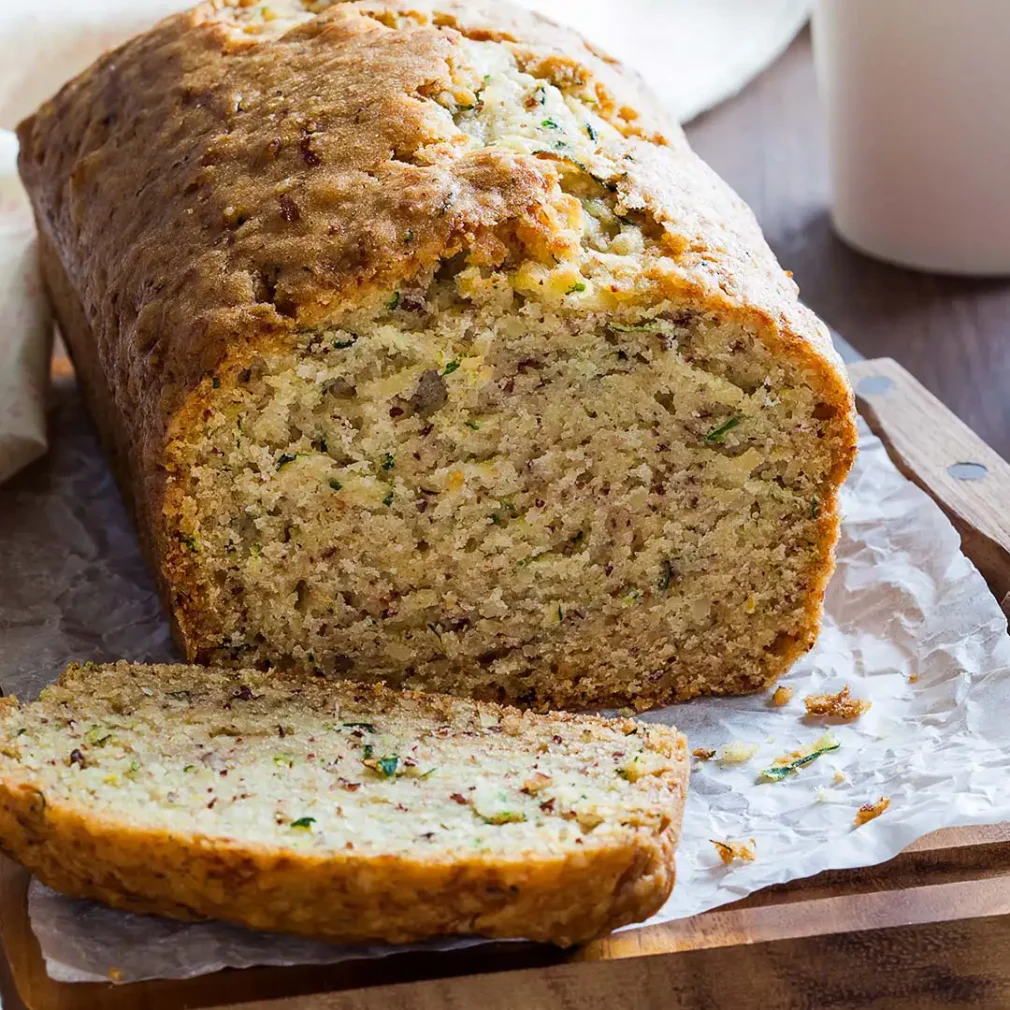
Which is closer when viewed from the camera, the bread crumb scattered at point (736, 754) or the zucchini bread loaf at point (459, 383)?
the zucchini bread loaf at point (459, 383)

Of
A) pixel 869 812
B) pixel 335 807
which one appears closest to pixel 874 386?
pixel 869 812

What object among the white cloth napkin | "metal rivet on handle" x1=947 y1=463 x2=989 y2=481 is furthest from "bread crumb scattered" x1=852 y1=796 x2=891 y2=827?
the white cloth napkin

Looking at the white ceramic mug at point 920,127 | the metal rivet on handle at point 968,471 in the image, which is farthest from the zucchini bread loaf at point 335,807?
the white ceramic mug at point 920,127

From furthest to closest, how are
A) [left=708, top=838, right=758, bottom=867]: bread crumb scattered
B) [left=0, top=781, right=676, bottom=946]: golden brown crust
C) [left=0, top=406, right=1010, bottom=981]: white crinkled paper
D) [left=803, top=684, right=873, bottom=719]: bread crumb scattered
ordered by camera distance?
[left=803, top=684, right=873, bottom=719]: bread crumb scattered → [left=708, top=838, right=758, bottom=867]: bread crumb scattered → [left=0, top=406, right=1010, bottom=981]: white crinkled paper → [left=0, top=781, right=676, bottom=946]: golden brown crust

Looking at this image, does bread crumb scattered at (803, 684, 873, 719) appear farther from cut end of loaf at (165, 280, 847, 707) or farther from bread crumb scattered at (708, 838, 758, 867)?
bread crumb scattered at (708, 838, 758, 867)

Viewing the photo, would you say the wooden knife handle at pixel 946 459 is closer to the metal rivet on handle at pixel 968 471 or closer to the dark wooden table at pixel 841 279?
the metal rivet on handle at pixel 968 471

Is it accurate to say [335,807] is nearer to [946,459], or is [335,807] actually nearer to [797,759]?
[797,759]

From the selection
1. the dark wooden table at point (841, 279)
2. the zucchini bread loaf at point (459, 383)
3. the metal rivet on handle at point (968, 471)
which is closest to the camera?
the zucchini bread loaf at point (459, 383)
